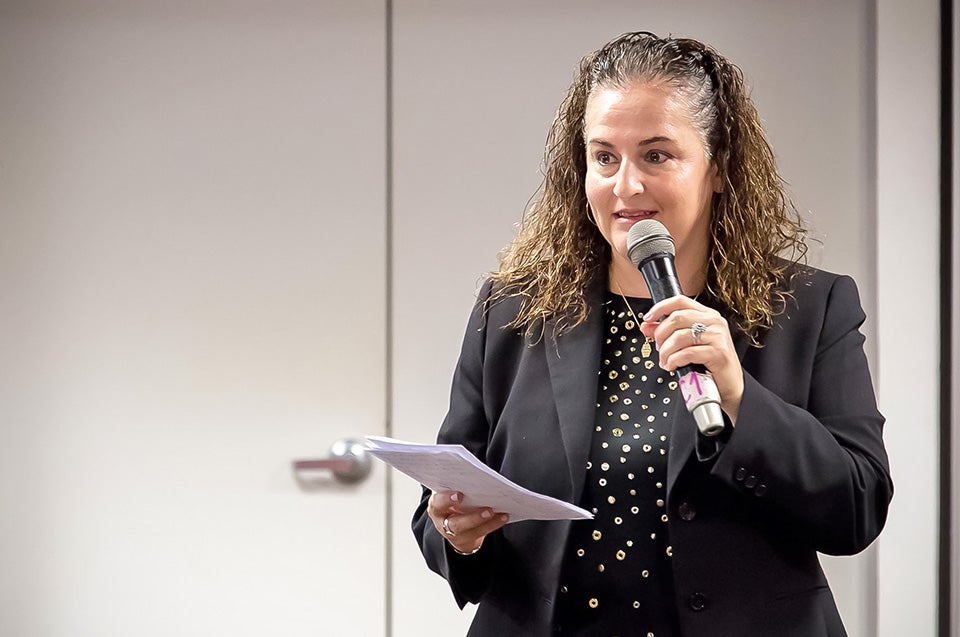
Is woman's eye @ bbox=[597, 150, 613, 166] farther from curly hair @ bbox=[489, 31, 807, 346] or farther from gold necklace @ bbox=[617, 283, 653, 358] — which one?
gold necklace @ bbox=[617, 283, 653, 358]

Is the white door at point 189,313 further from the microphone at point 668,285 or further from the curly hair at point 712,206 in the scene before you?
the microphone at point 668,285

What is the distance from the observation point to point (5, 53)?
9.07ft

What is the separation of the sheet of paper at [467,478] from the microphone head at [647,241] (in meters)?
0.34

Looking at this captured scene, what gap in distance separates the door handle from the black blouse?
1179 mm

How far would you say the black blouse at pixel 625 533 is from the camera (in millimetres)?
1501

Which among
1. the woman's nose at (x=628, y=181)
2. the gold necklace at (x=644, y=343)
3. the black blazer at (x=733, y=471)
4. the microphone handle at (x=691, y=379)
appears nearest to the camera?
the microphone handle at (x=691, y=379)

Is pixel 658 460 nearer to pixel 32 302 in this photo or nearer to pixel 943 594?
pixel 943 594

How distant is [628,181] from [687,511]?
0.45 metres

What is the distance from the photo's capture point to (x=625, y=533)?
152cm

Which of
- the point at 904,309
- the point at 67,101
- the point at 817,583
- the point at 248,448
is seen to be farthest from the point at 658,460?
the point at 67,101

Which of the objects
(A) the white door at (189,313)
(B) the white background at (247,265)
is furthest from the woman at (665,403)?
(A) the white door at (189,313)

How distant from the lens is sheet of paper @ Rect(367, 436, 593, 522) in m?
1.32

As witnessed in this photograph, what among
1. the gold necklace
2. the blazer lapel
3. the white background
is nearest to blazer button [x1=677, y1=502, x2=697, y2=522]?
the blazer lapel

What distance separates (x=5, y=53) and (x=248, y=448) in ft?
3.77
